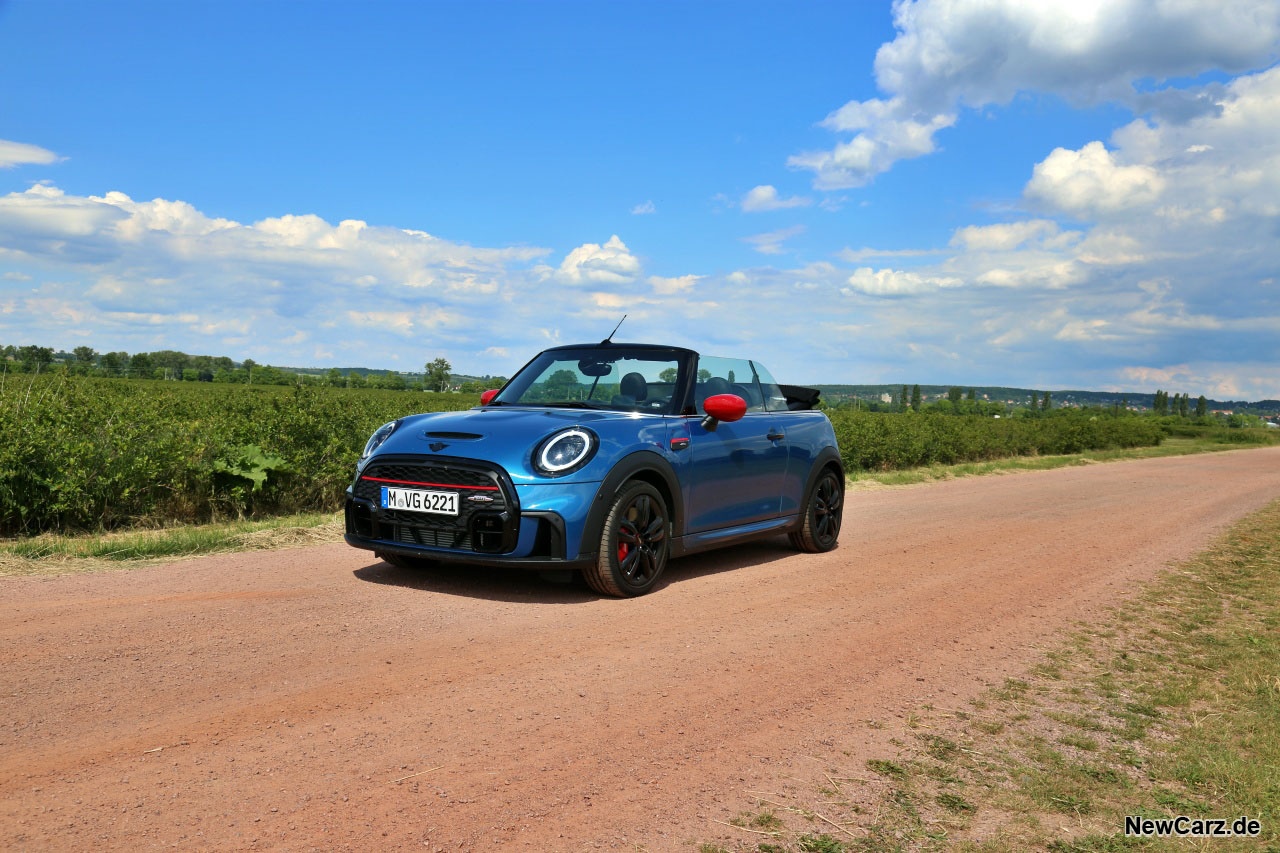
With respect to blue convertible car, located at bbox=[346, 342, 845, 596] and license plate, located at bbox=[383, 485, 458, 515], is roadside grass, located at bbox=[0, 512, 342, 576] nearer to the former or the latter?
blue convertible car, located at bbox=[346, 342, 845, 596]

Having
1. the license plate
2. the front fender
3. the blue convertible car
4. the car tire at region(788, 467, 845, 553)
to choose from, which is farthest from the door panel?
the license plate

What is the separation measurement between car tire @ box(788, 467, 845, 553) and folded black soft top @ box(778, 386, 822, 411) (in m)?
0.69

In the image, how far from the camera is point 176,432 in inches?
363

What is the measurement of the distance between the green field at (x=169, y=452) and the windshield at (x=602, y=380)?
3.52m

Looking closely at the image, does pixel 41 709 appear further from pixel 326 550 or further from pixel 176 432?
pixel 176 432

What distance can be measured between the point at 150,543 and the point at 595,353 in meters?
3.87

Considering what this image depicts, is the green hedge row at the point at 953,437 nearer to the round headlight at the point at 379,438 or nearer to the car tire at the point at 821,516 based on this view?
the car tire at the point at 821,516

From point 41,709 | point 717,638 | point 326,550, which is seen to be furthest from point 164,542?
point 717,638

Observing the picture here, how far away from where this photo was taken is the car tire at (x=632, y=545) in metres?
6.21

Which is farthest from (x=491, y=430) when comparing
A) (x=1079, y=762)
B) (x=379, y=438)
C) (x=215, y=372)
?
(x=215, y=372)

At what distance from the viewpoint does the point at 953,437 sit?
90.2ft

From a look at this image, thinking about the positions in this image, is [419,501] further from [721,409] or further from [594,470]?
[721,409]

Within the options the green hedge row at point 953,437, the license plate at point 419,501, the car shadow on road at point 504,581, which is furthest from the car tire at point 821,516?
the green hedge row at point 953,437

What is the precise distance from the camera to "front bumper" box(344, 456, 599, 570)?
593cm
